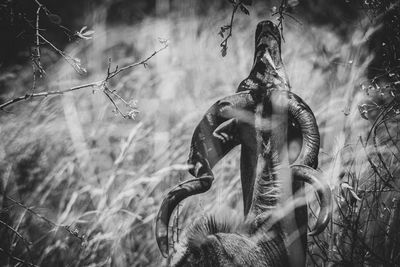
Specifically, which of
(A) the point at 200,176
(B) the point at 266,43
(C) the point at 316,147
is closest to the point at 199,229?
(A) the point at 200,176

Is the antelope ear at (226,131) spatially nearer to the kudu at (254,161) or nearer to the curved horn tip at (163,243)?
the kudu at (254,161)

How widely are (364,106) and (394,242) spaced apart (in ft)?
2.87

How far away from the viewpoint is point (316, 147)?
1.38 metres

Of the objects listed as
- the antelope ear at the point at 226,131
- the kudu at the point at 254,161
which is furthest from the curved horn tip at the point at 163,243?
the antelope ear at the point at 226,131

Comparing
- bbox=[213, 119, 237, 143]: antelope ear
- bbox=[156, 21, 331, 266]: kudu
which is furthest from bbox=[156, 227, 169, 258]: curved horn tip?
bbox=[213, 119, 237, 143]: antelope ear

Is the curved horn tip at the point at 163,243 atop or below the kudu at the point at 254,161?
below

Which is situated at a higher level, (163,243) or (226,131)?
(226,131)

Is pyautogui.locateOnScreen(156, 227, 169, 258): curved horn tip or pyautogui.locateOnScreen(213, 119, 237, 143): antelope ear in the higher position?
pyautogui.locateOnScreen(213, 119, 237, 143): antelope ear

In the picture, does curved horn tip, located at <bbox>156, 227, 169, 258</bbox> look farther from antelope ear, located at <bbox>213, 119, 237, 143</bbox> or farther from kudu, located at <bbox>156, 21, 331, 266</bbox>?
antelope ear, located at <bbox>213, 119, 237, 143</bbox>

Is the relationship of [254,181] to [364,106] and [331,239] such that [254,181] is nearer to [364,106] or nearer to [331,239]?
[331,239]

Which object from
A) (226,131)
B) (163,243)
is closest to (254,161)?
(226,131)

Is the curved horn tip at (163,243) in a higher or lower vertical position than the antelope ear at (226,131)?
lower

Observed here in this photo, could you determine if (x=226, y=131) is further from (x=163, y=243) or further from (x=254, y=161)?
(x=163, y=243)

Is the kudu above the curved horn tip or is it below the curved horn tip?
above
